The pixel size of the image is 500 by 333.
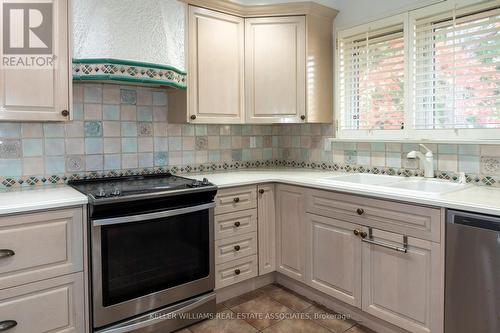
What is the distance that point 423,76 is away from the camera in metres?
2.45

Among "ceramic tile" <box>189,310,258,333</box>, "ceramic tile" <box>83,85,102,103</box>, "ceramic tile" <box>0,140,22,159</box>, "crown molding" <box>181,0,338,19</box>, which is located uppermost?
"crown molding" <box>181,0,338,19</box>

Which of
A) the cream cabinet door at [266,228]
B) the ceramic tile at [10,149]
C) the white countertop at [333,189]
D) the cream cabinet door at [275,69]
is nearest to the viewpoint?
the white countertop at [333,189]

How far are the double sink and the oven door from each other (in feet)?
3.08

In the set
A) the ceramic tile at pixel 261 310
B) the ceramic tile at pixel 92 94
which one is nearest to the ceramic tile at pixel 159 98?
the ceramic tile at pixel 92 94

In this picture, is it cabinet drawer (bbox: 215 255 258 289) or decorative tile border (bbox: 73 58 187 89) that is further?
cabinet drawer (bbox: 215 255 258 289)

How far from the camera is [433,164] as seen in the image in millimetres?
2395

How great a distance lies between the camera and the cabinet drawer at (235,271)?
2485 millimetres

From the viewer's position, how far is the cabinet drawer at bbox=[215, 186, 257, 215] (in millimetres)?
2449

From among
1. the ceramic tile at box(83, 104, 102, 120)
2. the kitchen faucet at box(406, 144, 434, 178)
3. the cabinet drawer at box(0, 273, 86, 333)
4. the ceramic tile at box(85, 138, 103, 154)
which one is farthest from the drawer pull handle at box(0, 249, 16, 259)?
the kitchen faucet at box(406, 144, 434, 178)

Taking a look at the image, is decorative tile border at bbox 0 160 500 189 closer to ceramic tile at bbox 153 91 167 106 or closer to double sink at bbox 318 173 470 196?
double sink at bbox 318 173 470 196

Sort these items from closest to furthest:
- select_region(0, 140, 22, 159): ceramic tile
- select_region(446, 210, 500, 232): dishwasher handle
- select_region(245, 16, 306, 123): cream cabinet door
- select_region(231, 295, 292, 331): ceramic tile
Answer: select_region(446, 210, 500, 232): dishwasher handle → select_region(0, 140, 22, 159): ceramic tile → select_region(231, 295, 292, 331): ceramic tile → select_region(245, 16, 306, 123): cream cabinet door

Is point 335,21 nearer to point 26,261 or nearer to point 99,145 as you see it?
point 99,145

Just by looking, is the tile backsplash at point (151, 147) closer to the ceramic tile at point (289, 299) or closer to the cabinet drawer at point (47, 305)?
the cabinet drawer at point (47, 305)

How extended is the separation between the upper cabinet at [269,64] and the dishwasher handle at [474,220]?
142cm
